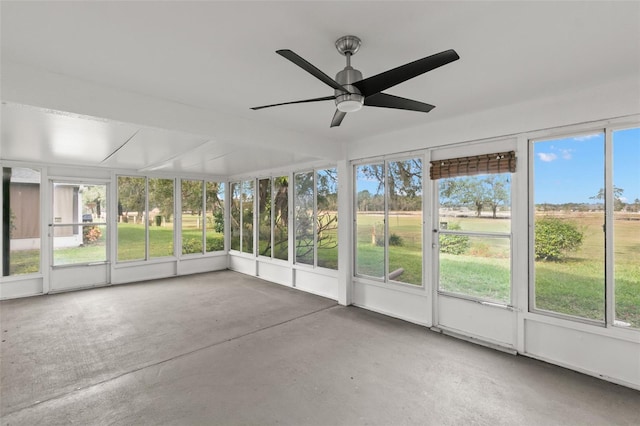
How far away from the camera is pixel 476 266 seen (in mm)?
3520

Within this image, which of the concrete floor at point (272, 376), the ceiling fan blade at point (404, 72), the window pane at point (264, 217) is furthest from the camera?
the window pane at point (264, 217)

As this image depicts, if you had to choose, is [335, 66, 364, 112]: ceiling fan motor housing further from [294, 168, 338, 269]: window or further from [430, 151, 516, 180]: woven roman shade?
[294, 168, 338, 269]: window

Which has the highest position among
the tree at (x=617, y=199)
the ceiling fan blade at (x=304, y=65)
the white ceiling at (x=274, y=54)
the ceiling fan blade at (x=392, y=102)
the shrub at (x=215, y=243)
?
the white ceiling at (x=274, y=54)

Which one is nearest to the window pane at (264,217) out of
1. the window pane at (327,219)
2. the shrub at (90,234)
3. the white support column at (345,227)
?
the window pane at (327,219)

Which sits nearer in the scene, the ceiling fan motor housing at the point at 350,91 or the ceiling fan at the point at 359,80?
the ceiling fan at the point at 359,80

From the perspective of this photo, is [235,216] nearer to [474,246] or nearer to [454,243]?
[454,243]

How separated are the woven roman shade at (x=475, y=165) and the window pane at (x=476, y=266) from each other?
746 mm

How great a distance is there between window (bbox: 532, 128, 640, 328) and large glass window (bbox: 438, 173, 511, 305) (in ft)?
0.98

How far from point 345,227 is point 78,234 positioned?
526cm

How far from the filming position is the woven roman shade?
10.4ft

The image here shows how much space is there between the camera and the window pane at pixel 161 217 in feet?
21.9

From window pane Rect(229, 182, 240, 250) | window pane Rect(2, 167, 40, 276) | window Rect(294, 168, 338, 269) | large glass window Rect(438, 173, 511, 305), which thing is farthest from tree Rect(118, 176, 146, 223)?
large glass window Rect(438, 173, 511, 305)

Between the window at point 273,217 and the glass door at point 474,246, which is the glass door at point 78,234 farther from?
the glass door at point 474,246

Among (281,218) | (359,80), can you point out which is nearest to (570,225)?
(359,80)
